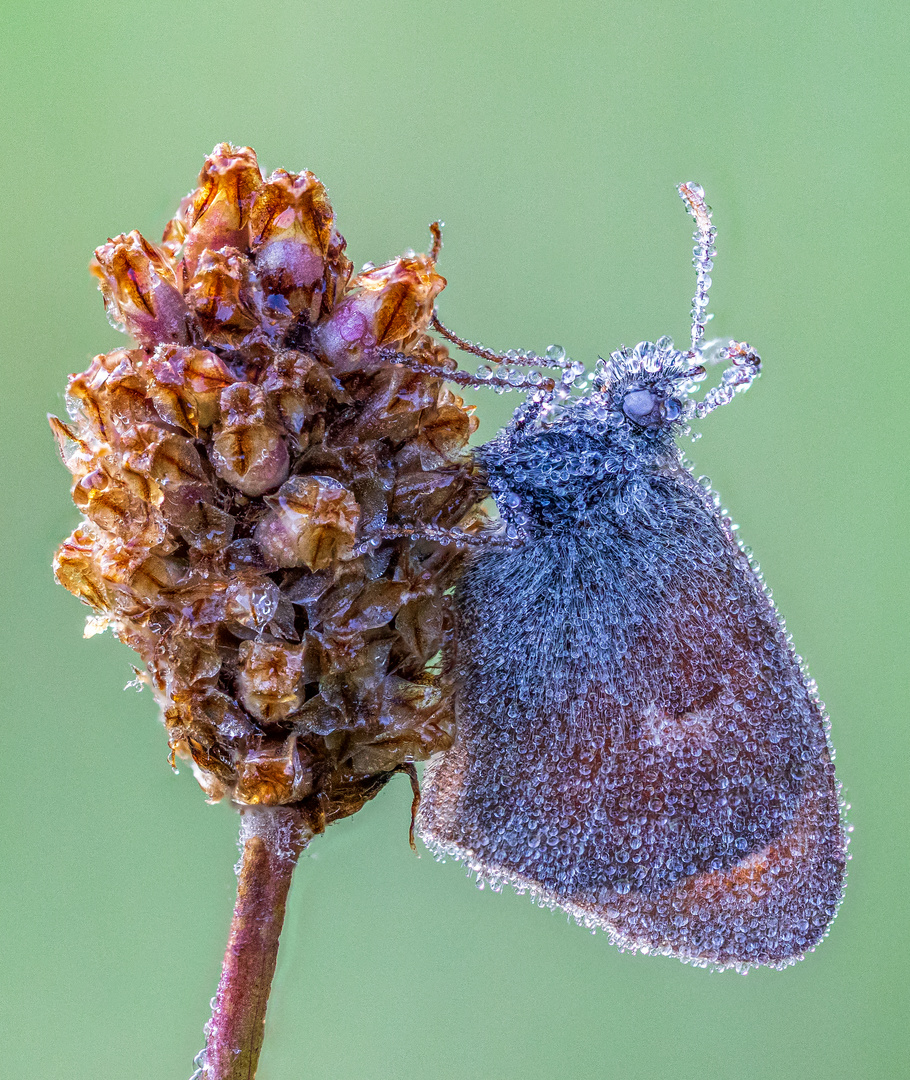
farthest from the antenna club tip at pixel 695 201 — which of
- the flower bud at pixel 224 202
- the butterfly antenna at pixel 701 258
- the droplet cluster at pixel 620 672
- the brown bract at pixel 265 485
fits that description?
the flower bud at pixel 224 202

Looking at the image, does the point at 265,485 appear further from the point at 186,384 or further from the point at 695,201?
the point at 695,201

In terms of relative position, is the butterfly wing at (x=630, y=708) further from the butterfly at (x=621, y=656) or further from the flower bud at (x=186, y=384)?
the flower bud at (x=186, y=384)

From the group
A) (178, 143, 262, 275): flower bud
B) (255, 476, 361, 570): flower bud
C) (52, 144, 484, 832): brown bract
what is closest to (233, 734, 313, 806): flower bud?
(52, 144, 484, 832): brown bract

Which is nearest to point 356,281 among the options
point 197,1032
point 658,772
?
point 658,772

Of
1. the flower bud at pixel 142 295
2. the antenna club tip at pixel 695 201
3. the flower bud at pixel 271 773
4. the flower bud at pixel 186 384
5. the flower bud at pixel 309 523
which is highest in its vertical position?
the antenna club tip at pixel 695 201

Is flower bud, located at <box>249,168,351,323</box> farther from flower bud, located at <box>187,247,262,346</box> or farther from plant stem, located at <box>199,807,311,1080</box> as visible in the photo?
plant stem, located at <box>199,807,311,1080</box>

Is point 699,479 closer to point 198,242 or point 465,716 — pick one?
point 465,716
